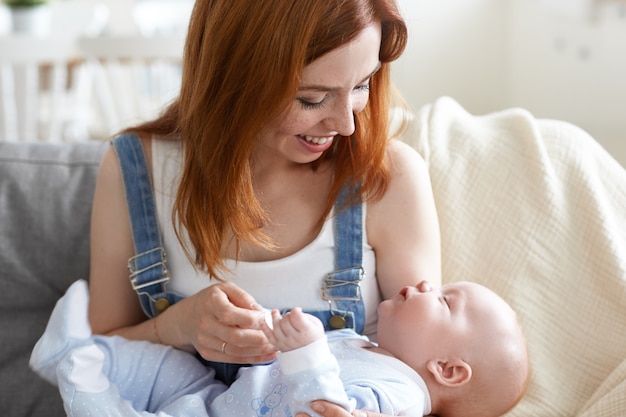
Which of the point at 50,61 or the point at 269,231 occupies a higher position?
the point at 269,231

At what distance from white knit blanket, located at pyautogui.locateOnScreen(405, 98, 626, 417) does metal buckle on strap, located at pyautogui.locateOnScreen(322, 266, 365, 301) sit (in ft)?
0.72

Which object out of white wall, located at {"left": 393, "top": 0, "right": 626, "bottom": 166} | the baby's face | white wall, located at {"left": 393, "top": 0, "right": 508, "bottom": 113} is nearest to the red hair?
the baby's face

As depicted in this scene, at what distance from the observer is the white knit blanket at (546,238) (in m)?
1.54

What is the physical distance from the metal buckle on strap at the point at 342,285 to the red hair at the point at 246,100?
12 centimetres

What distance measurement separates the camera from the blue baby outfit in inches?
48.2

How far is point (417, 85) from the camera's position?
18.4ft

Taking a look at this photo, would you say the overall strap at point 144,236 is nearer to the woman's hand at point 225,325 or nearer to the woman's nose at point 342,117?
the woman's hand at point 225,325

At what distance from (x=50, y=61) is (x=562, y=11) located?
2.69 metres

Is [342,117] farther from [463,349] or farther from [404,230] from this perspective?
[463,349]

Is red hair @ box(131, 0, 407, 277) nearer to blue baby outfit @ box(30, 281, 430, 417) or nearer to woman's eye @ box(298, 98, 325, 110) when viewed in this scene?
woman's eye @ box(298, 98, 325, 110)

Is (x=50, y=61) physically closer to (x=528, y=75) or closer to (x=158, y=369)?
(x=528, y=75)

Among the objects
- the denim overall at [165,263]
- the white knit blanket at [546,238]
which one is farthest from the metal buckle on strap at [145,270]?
the white knit blanket at [546,238]

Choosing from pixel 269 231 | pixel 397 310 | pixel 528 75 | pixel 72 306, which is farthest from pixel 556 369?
pixel 528 75

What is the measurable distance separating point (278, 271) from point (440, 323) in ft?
1.00
